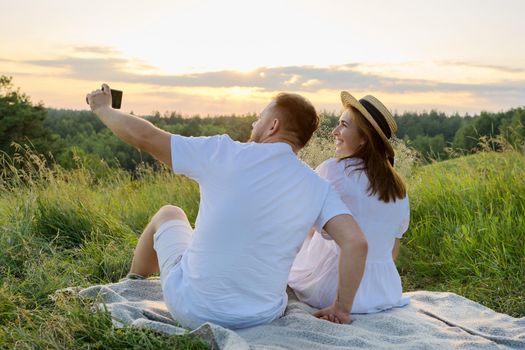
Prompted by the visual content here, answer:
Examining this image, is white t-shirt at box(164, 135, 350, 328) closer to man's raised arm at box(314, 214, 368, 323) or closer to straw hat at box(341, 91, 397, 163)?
man's raised arm at box(314, 214, 368, 323)

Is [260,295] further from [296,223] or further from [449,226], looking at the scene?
[449,226]

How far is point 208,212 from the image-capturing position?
3281 millimetres

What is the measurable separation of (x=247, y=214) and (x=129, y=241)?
289cm

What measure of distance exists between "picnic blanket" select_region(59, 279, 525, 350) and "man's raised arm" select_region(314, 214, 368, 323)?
0.72ft

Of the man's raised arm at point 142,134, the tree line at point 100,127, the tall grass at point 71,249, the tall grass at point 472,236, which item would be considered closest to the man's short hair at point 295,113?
the man's raised arm at point 142,134

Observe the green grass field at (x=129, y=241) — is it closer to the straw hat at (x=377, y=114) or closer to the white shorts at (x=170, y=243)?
the white shorts at (x=170, y=243)

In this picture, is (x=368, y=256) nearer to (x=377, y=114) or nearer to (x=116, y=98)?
(x=377, y=114)

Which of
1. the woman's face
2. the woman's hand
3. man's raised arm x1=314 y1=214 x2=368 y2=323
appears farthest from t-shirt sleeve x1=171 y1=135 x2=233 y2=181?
the woman's hand

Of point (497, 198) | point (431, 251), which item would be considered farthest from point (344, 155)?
point (497, 198)

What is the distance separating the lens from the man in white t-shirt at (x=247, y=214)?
10.5 ft

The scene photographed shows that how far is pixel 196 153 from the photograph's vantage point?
3189 mm

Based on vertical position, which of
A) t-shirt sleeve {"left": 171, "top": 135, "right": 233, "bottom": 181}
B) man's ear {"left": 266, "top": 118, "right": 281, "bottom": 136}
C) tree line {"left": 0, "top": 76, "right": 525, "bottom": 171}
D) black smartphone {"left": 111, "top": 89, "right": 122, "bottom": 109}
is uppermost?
black smartphone {"left": 111, "top": 89, "right": 122, "bottom": 109}

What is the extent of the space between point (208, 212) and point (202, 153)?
0.94 feet

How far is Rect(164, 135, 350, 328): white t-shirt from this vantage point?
3209 millimetres
